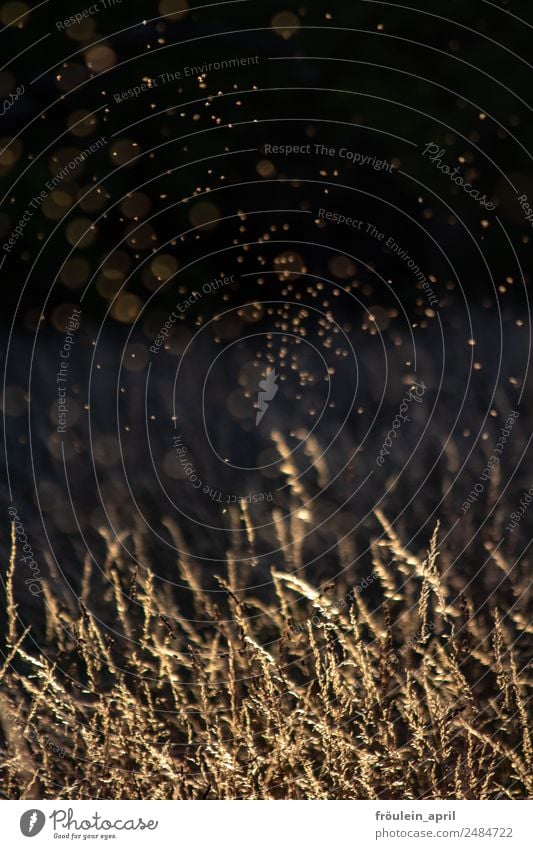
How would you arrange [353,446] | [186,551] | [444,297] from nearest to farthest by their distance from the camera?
[186,551], [353,446], [444,297]

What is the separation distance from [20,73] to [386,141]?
1.79 m

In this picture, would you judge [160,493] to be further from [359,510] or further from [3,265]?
[3,265]

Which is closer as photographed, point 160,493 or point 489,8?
point 489,8

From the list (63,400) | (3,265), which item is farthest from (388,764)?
(3,265)

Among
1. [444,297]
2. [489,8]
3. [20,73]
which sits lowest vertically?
[444,297]

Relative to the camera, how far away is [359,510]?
15.7 feet

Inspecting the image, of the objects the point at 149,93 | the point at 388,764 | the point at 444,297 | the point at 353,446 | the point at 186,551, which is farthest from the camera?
the point at 444,297

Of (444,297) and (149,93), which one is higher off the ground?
(149,93)
